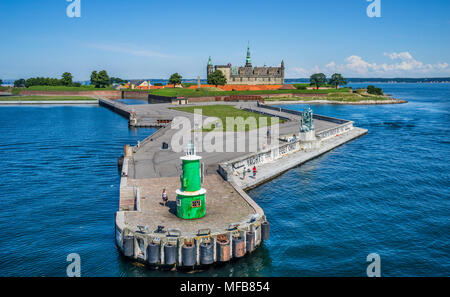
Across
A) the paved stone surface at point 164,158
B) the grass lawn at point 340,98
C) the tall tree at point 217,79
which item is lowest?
the paved stone surface at point 164,158

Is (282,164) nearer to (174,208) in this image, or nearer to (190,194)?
(174,208)

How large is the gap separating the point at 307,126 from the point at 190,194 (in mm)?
29338

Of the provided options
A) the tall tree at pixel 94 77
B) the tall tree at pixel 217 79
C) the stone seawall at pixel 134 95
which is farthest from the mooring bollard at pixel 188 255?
the tall tree at pixel 94 77

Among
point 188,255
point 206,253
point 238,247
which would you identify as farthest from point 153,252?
point 238,247

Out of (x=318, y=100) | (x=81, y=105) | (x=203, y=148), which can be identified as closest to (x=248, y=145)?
(x=203, y=148)

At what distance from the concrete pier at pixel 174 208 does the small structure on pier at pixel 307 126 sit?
4656mm

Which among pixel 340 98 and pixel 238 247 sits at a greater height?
pixel 340 98

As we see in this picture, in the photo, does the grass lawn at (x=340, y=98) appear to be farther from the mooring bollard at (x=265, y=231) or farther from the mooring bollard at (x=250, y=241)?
the mooring bollard at (x=250, y=241)

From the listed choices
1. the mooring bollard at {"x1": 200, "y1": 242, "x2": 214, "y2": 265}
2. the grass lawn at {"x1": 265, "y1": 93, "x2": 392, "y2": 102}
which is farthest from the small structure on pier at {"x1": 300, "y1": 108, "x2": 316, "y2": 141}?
the grass lawn at {"x1": 265, "y1": 93, "x2": 392, "y2": 102}

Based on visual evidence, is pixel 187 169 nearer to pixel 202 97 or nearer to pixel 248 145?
pixel 248 145

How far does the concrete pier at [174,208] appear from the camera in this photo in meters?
19.6

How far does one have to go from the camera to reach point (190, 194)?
21.8 m

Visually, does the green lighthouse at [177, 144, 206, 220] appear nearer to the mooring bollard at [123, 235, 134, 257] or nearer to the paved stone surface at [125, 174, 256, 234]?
the paved stone surface at [125, 174, 256, 234]
